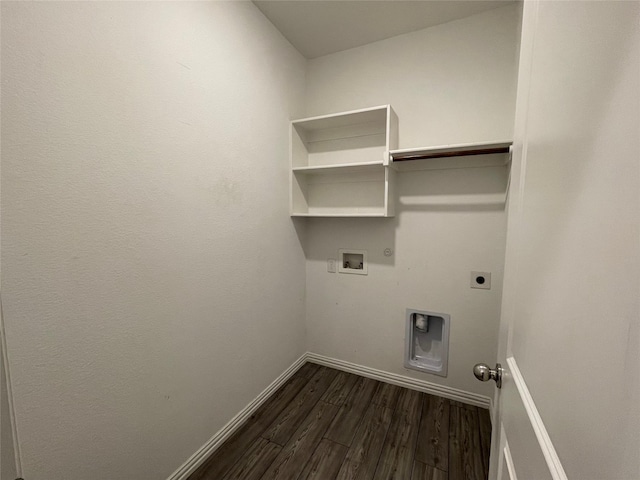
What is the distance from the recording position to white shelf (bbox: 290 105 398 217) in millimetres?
1909

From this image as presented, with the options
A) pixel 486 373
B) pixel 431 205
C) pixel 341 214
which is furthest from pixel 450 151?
pixel 486 373

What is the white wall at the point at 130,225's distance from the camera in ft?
2.57

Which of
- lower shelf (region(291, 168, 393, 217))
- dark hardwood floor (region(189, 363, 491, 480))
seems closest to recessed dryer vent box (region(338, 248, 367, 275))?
lower shelf (region(291, 168, 393, 217))

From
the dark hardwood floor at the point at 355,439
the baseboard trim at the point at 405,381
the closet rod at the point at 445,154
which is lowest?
the dark hardwood floor at the point at 355,439

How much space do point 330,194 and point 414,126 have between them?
2.63 feet

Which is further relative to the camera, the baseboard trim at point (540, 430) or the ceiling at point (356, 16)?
the ceiling at point (356, 16)

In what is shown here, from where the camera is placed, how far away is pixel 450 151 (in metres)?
1.61

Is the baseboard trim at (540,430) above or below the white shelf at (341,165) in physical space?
below

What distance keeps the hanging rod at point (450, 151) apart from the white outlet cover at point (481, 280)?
2.54ft

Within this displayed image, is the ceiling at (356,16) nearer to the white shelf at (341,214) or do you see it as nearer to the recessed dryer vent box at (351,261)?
the white shelf at (341,214)

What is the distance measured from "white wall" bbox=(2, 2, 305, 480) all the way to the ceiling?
18 centimetres

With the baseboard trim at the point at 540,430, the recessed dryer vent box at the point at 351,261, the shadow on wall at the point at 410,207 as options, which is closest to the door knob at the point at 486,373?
the baseboard trim at the point at 540,430

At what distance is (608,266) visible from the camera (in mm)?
285

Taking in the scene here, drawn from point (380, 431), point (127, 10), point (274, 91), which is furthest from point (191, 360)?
point (274, 91)
